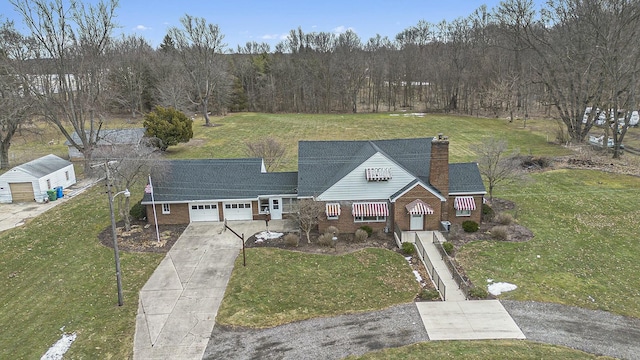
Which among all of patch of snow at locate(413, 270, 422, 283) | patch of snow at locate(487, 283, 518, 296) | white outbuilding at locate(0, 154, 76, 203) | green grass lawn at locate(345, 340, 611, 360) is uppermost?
white outbuilding at locate(0, 154, 76, 203)

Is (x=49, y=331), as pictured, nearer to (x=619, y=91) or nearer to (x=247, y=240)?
(x=247, y=240)

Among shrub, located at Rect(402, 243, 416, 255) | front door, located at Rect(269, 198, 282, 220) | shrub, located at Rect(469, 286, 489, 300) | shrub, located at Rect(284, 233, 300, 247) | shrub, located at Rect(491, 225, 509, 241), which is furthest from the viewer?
front door, located at Rect(269, 198, 282, 220)

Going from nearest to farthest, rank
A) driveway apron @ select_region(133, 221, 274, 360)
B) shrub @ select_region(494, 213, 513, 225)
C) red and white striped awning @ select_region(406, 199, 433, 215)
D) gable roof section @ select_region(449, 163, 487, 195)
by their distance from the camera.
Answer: driveway apron @ select_region(133, 221, 274, 360)
red and white striped awning @ select_region(406, 199, 433, 215)
gable roof section @ select_region(449, 163, 487, 195)
shrub @ select_region(494, 213, 513, 225)

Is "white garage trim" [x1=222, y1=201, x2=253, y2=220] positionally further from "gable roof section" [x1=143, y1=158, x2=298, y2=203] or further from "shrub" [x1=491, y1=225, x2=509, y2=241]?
"shrub" [x1=491, y1=225, x2=509, y2=241]

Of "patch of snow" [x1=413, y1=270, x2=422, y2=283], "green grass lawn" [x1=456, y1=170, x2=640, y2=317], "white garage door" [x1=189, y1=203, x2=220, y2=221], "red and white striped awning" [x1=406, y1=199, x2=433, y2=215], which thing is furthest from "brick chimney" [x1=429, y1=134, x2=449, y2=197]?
"white garage door" [x1=189, y1=203, x2=220, y2=221]

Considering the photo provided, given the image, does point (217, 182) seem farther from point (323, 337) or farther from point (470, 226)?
point (470, 226)

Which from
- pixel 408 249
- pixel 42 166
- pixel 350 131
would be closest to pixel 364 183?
pixel 408 249
